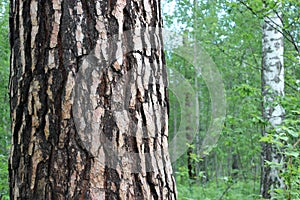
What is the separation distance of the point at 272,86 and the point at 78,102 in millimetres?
4460

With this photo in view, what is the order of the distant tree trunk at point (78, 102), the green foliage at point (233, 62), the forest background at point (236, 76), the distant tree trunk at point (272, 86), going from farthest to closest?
the green foliage at point (233, 62)
the distant tree trunk at point (272, 86)
the forest background at point (236, 76)
the distant tree trunk at point (78, 102)

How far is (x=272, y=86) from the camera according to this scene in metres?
5.23

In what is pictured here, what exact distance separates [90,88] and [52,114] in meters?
0.14

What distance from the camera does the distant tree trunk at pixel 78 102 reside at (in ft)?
3.87

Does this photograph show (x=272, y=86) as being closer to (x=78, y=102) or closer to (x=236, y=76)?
(x=78, y=102)

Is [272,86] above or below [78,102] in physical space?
above

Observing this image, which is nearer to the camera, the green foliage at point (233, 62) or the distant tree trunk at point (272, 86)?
the distant tree trunk at point (272, 86)

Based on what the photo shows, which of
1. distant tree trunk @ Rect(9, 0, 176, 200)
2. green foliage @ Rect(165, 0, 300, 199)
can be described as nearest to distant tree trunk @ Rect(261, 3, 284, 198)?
green foliage @ Rect(165, 0, 300, 199)

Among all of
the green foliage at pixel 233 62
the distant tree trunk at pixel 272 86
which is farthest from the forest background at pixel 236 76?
the distant tree trunk at pixel 272 86

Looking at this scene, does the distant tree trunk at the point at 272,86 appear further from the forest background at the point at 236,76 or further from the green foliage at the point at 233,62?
the green foliage at the point at 233,62

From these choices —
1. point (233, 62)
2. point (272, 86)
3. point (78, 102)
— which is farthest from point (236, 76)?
point (78, 102)

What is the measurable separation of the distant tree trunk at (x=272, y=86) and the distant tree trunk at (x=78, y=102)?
153 inches

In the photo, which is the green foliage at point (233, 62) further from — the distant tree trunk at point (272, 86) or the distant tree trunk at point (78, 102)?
the distant tree trunk at point (78, 102)

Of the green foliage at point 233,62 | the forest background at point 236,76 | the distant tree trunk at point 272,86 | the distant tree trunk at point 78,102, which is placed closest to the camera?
the distant tree trunk at point 78,102
